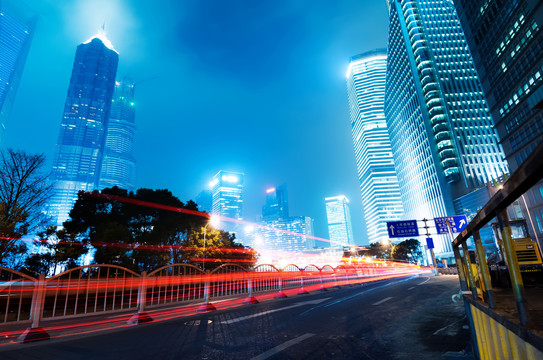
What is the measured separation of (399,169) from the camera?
5315 inches

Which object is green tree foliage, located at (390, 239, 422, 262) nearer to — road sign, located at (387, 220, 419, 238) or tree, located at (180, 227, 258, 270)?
road sign, located at (387, 220, 419, 238)

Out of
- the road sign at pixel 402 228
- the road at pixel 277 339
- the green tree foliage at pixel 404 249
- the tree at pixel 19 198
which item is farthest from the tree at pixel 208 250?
the green tree foliage at pixel 404 249

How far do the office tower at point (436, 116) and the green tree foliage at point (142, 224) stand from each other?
9177cm

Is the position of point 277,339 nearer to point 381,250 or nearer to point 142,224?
point 142,224

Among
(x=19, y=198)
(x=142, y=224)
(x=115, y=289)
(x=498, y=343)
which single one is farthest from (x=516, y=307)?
(x=142, y=224)

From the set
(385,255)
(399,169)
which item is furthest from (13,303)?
(399,169)

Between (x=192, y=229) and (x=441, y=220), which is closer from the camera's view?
(x=192, y=229)

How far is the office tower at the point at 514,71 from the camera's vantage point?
4622 centimetres

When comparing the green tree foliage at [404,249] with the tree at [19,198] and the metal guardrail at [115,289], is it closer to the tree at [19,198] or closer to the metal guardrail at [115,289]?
the metal guardrail at [115,289]

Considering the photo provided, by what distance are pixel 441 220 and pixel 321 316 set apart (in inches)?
1325

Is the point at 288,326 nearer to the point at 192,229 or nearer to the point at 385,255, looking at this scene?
the point at 192,229

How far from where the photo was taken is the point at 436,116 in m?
102

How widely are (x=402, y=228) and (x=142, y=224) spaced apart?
32737 mm

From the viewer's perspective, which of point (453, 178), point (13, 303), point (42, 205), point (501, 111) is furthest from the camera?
point (453, 178)
